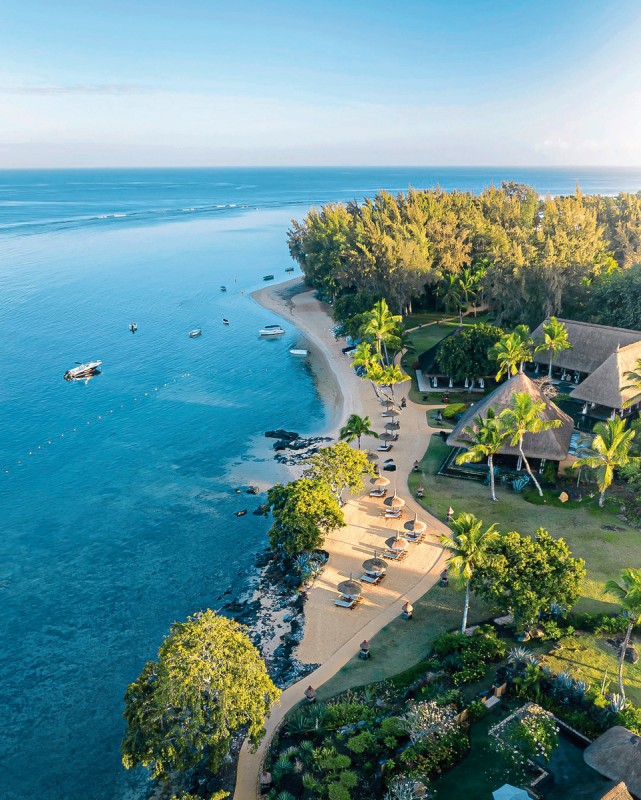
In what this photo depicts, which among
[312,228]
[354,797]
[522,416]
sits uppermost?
[312,228]

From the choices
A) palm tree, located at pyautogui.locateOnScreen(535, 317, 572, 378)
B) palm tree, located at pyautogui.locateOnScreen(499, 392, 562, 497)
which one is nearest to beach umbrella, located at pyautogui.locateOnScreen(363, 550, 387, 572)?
palm tree, located at pyautogui.locateOnScreen(499, 392, 562, 497)

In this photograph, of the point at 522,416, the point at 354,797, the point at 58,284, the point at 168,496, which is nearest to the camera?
the point at 354,797

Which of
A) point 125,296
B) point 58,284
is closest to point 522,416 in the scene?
point 125,296

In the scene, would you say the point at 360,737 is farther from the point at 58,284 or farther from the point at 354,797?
the point at 58,284

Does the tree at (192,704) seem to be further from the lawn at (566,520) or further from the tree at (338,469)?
the lawn at (566,520)

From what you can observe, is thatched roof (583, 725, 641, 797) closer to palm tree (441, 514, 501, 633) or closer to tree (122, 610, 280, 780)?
palm tree (441, 514, 501, 633)
